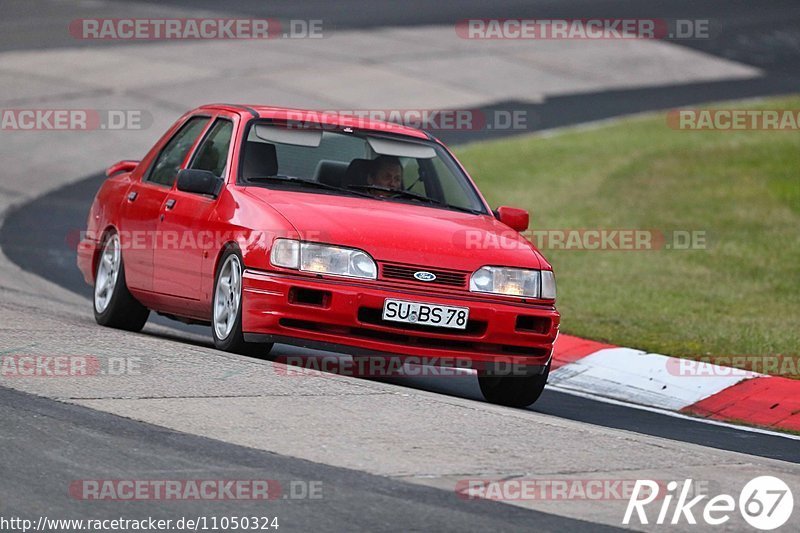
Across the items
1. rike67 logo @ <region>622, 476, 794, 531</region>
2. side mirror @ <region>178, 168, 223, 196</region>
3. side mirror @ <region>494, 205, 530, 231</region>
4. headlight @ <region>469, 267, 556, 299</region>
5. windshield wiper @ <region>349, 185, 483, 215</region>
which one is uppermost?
side mirror @ <region>178, 168, 223, 196</region>

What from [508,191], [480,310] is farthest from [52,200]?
[480,310]

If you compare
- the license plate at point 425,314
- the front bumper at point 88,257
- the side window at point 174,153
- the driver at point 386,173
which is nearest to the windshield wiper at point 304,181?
the driver at point 386,173

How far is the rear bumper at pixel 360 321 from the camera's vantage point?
28.1ft

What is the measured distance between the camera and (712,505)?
20.9ft

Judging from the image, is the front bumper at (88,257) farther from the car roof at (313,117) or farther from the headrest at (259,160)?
the headrest at (259,160)

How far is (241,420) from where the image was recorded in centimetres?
717

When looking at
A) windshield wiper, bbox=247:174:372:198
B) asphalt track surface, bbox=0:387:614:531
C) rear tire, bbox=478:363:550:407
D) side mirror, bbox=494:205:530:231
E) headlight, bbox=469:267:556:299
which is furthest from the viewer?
side mirror, bbox=494:205:530:231

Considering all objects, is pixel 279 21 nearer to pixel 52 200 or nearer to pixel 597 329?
pixel 52 200

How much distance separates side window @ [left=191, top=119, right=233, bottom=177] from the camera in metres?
9.83

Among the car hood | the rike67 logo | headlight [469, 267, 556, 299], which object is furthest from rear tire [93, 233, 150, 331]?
the rike67 logo

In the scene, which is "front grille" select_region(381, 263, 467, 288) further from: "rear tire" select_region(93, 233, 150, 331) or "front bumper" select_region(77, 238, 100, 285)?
"front bumper" select_region(77, 238, 100, 285)

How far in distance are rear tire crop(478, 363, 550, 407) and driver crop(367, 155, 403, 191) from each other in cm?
131

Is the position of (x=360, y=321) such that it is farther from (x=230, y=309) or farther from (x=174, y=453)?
(x=174, y=453)

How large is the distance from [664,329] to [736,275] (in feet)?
9.86
